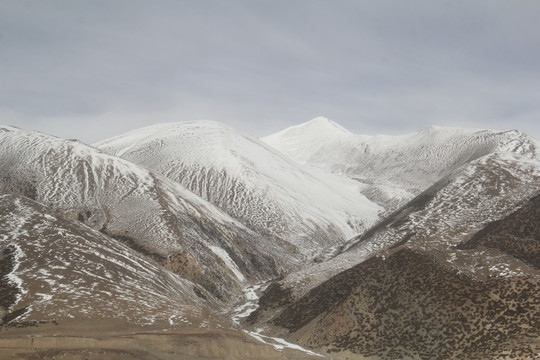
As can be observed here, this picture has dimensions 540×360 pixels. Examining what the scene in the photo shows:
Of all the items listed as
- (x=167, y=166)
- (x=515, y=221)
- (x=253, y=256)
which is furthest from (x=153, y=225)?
(x=167, y=166)

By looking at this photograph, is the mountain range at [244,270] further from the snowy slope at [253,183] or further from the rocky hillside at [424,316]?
the snowy slope at [253,183]

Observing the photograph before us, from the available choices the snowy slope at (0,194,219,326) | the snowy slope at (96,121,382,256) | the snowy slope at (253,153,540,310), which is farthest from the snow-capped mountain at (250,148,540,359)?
the snowy slope at (96,121,382,256)

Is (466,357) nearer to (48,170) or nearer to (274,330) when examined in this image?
(274,330)

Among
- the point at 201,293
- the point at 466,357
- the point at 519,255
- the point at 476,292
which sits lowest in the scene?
the point at 201,293

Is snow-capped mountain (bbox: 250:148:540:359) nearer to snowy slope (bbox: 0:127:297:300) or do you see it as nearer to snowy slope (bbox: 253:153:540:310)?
snowy slope (bbox: 253:153:540:310)

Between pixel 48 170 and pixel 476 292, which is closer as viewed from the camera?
pixel 476 292

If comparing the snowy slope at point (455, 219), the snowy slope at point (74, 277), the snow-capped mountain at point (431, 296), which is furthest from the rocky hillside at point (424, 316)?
the snowy slope at point (74, 277)

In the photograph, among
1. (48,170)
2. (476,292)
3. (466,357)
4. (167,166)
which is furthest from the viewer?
(167,166)
